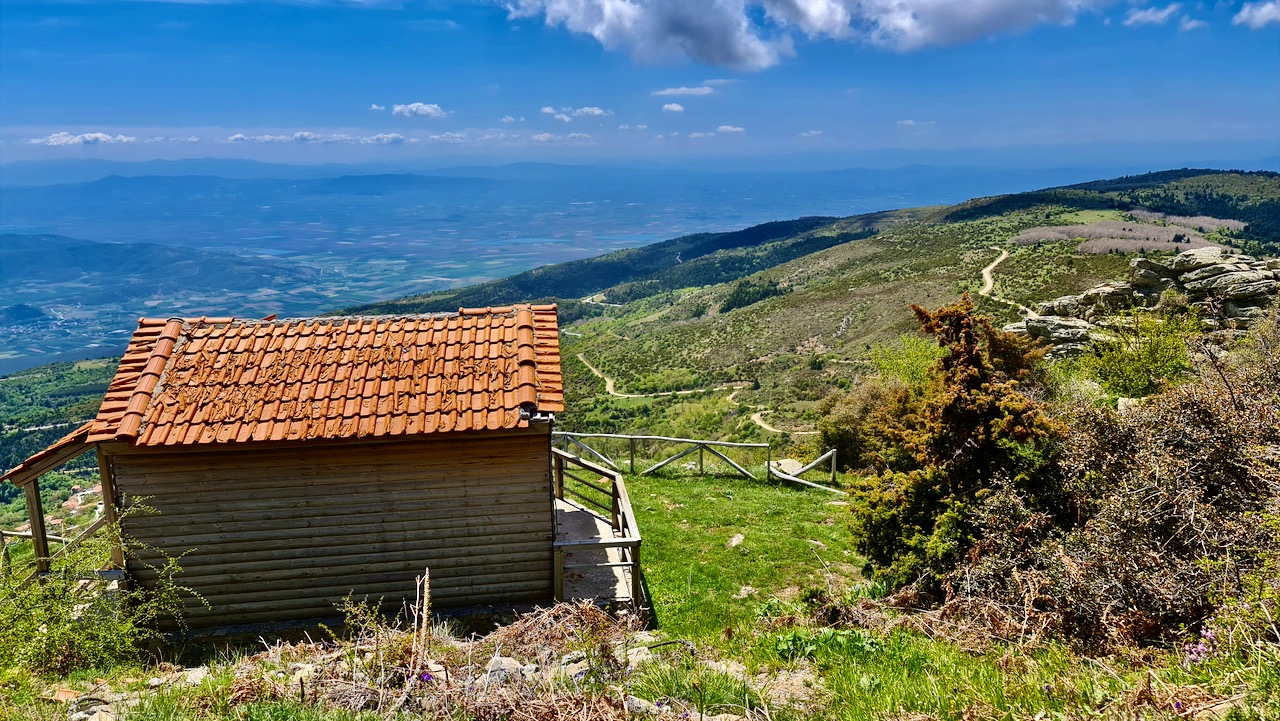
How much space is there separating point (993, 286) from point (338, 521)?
5193 cm

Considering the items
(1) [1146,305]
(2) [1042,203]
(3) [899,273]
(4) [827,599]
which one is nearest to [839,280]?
(3) [899,273]

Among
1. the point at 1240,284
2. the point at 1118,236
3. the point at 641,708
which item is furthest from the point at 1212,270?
the point at 1118,236

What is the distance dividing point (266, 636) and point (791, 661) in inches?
308

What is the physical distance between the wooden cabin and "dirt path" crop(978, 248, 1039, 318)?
35.4 metres

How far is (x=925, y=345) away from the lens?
85.9 feet

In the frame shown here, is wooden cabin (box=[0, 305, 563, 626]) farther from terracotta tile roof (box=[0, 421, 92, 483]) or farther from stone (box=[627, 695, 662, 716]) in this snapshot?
stone (box=[627, 695, 662, 716])

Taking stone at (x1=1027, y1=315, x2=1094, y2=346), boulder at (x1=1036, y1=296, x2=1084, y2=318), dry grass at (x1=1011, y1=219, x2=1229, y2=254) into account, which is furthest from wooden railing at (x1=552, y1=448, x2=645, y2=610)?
dry grass at (x1=1011, y1=219, x2=1229, y2=254)

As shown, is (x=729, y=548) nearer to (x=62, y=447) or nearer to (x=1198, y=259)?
(x=62, y=447)

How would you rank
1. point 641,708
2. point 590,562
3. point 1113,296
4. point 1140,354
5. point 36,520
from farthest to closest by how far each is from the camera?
point 1113,296
point 1140,354
point 590,562
point 36,520
point 641,708

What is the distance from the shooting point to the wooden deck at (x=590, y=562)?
10766 mm

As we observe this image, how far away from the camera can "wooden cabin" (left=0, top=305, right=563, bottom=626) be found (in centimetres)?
923

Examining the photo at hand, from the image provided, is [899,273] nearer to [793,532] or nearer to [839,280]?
[839,280]

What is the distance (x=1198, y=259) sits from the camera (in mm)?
23312

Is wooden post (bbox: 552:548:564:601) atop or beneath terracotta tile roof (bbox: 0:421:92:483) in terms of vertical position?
beneath
